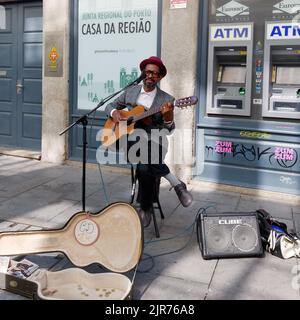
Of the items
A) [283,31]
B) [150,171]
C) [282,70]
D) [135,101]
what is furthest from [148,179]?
[283,31]

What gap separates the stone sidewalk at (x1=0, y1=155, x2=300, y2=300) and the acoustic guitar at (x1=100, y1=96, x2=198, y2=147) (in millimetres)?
961

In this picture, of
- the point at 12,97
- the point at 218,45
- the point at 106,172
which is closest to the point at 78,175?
the point at 106,172

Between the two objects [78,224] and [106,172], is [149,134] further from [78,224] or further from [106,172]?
[106,172]

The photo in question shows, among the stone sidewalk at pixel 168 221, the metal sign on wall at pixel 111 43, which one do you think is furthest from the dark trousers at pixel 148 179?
the metal sign on wall at pixel 111 43

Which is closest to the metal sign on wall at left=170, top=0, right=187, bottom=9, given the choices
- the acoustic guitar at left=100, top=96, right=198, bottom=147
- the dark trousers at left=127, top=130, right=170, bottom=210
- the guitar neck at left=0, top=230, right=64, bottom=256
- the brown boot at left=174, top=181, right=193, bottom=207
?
the acoustic guitar at left=100, top=96, right=198, bottom=147

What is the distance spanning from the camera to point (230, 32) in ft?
17.4

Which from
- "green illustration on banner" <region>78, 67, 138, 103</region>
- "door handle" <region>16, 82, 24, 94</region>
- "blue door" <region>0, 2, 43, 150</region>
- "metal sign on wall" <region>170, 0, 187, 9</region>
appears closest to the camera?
"metal sign on wall" <region>170, 0, 187, 9</region>

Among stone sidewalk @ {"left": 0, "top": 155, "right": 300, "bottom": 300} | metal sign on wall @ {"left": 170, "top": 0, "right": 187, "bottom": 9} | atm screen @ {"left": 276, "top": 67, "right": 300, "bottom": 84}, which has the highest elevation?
metal sign on wall @ {"left": 170, "top": 0, "right": 187, "bottom": 9}

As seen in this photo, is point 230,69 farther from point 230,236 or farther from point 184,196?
point 230,236

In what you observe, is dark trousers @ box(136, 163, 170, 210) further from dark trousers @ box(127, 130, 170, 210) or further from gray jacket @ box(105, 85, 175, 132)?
gray jacket @ box(105, 85, 175, 132)

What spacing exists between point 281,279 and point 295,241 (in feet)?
1.62

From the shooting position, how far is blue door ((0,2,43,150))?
687cm

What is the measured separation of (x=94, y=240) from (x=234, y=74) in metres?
3.27

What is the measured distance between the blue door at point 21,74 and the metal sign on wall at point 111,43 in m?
0.91
